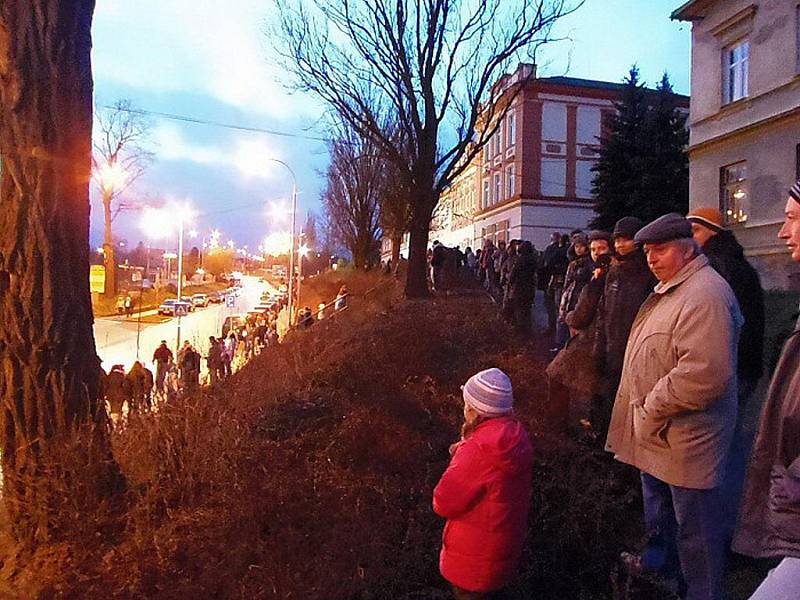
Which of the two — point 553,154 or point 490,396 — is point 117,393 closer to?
point 490,396

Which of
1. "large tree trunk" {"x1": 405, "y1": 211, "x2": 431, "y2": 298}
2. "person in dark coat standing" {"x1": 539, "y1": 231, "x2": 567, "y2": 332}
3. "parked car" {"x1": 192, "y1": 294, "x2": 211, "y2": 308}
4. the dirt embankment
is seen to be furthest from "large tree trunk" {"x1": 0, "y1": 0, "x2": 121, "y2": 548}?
"parked car" {"x1": 192, "y1": 294, "x2": 211, "y2": 308}

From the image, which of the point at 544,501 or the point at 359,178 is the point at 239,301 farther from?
the point at 544,501

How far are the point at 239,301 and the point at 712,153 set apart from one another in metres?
62.1

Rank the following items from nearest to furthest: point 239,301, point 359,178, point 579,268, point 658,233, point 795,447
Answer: point 795,447 < point 658,233 < point 579,268 < point 359,178 < point 239,301

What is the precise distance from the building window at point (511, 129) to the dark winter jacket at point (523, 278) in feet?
129

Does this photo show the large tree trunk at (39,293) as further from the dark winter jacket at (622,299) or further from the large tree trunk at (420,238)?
the large tree trunk at (420,238)

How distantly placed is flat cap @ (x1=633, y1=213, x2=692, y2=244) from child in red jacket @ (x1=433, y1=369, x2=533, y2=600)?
1.01 metres

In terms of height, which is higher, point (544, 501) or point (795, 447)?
point (795, 447)

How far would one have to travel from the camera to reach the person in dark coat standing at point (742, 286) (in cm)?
409

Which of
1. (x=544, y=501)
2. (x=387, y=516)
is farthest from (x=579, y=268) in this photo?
(x=387, y=516)

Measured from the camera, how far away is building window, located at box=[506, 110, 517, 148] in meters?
49.3

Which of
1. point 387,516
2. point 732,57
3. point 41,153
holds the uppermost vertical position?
point 732,57

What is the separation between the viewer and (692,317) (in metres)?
3.24

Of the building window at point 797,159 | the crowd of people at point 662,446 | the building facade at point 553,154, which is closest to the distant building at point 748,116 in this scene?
the building window at point 797,159
